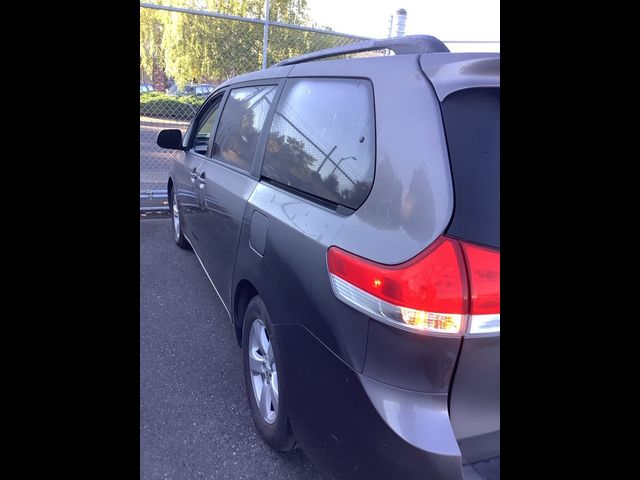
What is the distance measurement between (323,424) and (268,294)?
0.64 metres

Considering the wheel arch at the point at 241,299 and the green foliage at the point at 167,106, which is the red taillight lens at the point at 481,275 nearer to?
the wheel arch at the point at 241,299

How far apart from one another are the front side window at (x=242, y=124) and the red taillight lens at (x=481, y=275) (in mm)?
1572

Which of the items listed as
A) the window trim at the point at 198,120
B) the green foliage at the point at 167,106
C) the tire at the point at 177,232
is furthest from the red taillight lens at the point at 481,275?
the green foliage at the point at 167,106

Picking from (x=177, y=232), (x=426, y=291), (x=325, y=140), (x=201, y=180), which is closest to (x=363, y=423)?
(x=426, y=291)

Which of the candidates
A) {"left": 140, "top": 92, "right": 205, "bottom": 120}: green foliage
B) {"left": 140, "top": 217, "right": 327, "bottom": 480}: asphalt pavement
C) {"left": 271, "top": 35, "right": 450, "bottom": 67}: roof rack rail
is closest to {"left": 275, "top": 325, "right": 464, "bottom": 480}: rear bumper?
{"left": 140, "top": 217, "right": 327, "bottom": 480}: asphalt pavement

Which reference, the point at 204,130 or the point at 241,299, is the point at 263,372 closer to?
the point at 241,299

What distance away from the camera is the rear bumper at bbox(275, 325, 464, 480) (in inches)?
52.8

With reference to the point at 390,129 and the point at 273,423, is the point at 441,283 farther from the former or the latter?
the point at 273,423

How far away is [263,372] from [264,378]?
32 millimetres

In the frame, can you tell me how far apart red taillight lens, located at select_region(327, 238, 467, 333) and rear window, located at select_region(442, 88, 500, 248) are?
3.7 inches

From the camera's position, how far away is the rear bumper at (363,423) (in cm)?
134

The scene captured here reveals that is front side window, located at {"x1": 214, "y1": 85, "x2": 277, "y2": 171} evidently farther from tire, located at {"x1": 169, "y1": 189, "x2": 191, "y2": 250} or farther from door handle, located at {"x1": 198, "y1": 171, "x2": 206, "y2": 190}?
tire, located at {"x1": 169, "y1": 189, "x2": 191, "y2": 250}

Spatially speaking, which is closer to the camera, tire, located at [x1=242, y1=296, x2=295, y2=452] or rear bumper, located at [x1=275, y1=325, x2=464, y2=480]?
rear bumper, located at [x1=275, y1=325, x2=464, y2=480]
